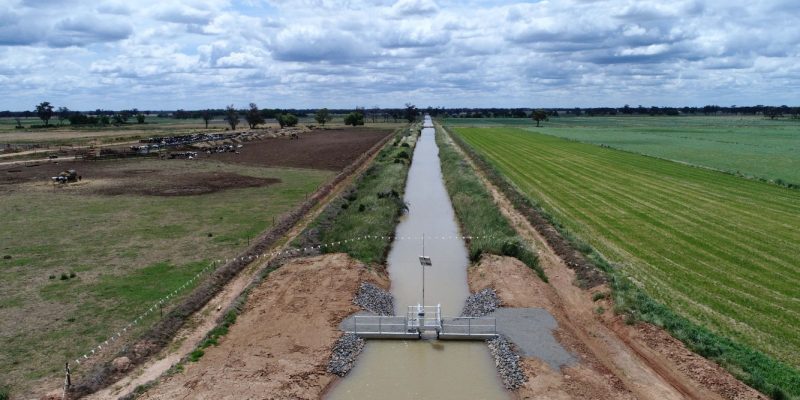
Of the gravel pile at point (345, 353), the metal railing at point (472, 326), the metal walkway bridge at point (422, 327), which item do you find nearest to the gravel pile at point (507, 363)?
the metal railing at point (472, 326)

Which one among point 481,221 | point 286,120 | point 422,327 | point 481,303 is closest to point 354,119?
point 286,120

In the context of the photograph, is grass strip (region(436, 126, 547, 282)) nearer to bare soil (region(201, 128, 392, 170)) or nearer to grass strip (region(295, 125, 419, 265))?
grass strip (region(295, 125, 419, 265))

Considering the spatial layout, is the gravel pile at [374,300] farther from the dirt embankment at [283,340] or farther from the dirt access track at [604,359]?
the dirt access track at [604,359]

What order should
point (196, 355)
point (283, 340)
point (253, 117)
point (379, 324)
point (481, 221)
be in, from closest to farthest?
point (196, 355), point (283, 340), point (379, 324), point (481, 221), point (253, 117)

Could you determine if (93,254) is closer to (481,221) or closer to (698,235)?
(481,221)

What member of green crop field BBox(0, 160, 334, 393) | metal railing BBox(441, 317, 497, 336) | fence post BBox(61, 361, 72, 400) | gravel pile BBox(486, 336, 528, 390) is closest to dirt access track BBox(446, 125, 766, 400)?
gravel pile BBox(486, 336, 528, 390)
